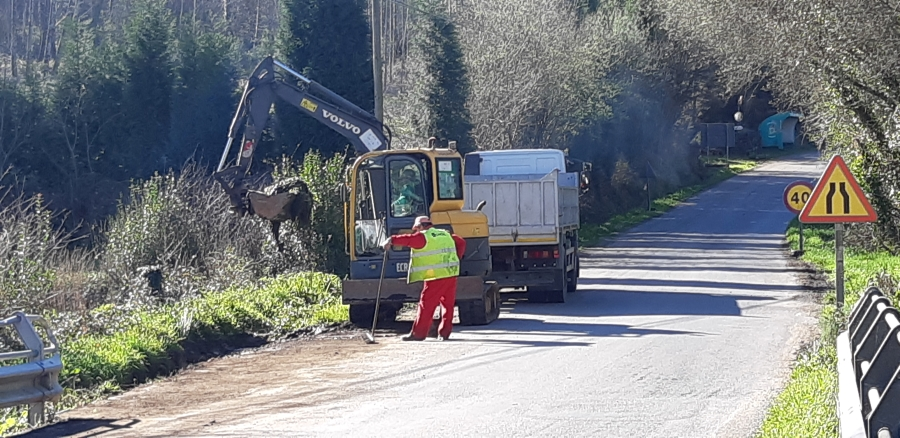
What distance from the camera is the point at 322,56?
39344 mm

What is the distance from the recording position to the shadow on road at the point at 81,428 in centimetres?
873

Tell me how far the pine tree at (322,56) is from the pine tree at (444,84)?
5776 millimetres

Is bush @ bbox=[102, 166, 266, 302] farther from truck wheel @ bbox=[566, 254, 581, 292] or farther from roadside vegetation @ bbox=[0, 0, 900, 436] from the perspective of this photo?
truck wheel @ bbox=[566, 254, 581, 292]

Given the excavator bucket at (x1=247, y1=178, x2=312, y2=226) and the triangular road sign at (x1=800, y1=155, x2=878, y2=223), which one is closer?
the triangular road sign at (x1=800, y1=155, x2=878, y2=223)

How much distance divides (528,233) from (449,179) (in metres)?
2.92

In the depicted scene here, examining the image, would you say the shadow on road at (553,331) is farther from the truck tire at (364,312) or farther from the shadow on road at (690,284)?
the shadow on road at (690,284)

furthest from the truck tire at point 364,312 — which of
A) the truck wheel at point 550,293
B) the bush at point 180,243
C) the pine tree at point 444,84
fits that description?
the pine tree at point 444,84

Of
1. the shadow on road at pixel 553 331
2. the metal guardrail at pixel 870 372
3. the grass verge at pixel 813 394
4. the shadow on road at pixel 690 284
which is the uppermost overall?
the metal guardrail at pixel 870 372

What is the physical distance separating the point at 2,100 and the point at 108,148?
172 inches

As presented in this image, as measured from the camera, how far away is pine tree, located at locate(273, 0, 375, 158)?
39.1 m

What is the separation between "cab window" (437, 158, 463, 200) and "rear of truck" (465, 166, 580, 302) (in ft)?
8.16

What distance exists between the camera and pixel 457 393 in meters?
10.2

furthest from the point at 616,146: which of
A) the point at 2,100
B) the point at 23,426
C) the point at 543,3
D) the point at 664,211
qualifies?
the point at 23,426

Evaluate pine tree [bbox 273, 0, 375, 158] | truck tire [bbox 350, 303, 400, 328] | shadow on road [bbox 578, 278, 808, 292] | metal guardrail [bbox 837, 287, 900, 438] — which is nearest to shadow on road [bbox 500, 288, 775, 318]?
shadow on road [bbox 578, 278, 808, 292]
